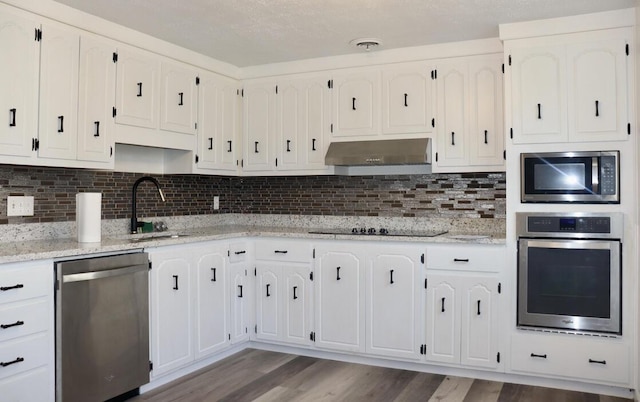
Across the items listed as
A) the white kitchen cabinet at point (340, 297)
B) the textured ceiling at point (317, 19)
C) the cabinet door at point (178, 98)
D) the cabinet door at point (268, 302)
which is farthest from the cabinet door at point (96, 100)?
the white kitchen cabinet at point (340, 297)

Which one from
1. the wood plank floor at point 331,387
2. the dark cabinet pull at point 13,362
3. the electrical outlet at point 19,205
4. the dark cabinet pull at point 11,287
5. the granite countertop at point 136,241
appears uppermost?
the electrical outlet at point 19,205

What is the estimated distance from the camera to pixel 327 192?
4.67 metres

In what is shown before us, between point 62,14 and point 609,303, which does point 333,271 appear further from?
A: point 62,14

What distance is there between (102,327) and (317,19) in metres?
2.20

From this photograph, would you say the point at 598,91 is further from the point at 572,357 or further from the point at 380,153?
the point at 572,357

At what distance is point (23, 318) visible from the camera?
101 inches

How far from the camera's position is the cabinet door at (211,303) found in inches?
145

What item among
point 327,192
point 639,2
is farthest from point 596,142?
point 327,192

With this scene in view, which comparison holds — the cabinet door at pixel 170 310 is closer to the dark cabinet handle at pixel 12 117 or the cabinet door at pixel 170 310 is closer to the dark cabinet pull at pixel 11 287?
the dark cabinet pull at pixel 11 287

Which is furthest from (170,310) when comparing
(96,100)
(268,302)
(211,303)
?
(96,100)

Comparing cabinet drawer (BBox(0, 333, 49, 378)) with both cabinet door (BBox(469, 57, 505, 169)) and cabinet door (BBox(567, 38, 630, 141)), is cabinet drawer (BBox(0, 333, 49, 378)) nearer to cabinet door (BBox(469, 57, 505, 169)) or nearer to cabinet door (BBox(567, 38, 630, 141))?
cabinet door (BBox(469, 57, 505, 169))

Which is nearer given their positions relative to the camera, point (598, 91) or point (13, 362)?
point (13, 362)

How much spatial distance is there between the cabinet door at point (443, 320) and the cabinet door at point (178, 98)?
2105 mm

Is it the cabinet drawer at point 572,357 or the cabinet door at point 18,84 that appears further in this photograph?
the cabinet drawer at point 572,357
